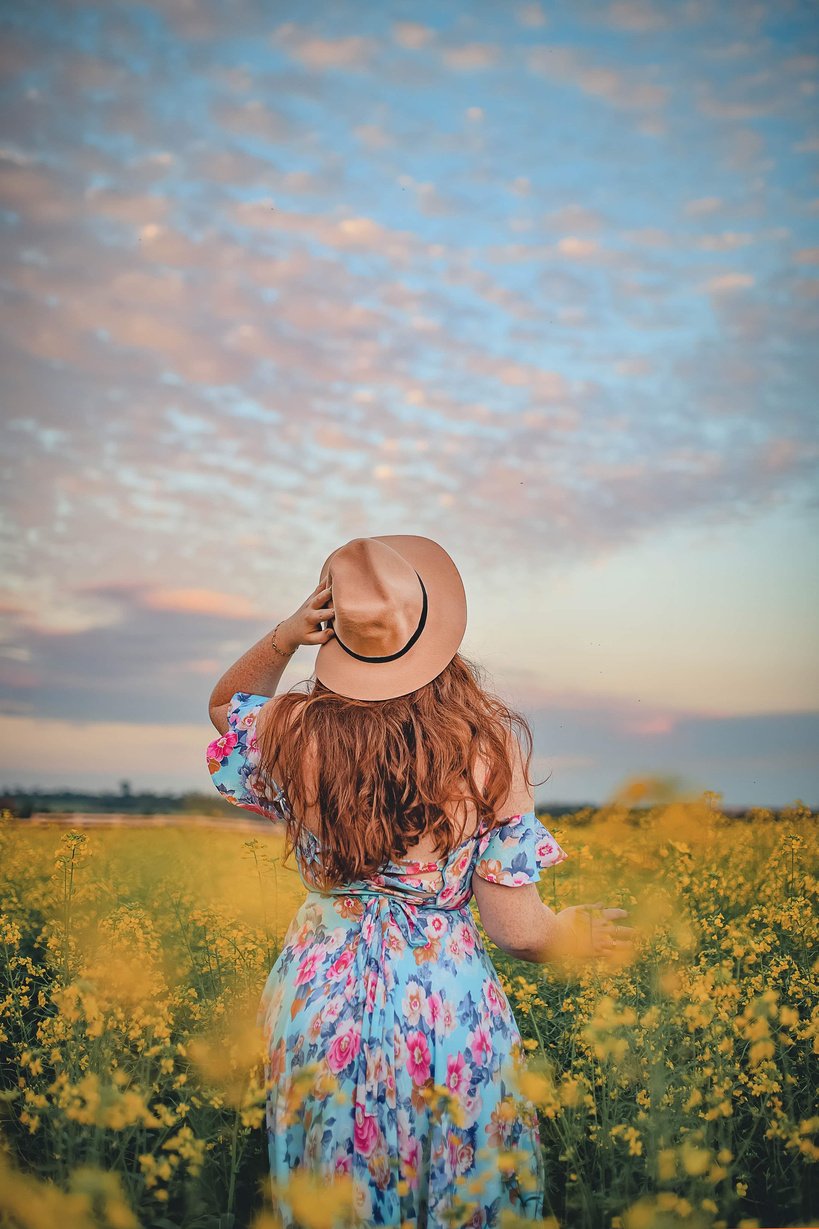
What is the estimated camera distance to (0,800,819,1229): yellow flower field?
2.04 meters

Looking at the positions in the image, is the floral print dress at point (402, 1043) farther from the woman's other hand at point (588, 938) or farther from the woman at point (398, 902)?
the woman's other hand at point (588, 938)

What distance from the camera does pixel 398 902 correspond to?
7.34ft

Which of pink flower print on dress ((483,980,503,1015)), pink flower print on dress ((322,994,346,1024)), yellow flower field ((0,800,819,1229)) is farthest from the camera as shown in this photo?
pink flower print on dress ((483,980,503,1015))

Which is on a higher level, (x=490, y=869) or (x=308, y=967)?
(x=490, y=869)

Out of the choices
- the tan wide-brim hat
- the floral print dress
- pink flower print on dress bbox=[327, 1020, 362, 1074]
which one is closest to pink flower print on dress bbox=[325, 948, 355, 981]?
the floral print dress

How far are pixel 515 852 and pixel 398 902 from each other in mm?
324

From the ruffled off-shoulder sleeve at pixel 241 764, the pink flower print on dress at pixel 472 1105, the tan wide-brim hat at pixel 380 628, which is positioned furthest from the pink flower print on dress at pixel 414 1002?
the tan wide-brim hat at pixel 380 628

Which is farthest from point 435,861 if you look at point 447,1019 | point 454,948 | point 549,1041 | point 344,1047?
point 549,1041

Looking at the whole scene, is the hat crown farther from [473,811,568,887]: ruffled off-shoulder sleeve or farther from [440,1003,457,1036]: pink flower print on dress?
[440,1003,457,1036]: pink flower print on dress

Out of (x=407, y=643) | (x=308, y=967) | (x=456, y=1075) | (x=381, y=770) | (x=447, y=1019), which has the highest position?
(x=407, y=643)

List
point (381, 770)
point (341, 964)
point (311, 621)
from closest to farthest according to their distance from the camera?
point (381, 770)
point (341, 964)
point (311, 621)

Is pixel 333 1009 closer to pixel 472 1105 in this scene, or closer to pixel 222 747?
pixel 472 1105

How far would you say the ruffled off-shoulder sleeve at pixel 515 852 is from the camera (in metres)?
2.18

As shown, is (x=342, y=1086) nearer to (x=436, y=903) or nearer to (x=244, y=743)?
(x=436, y=903)
